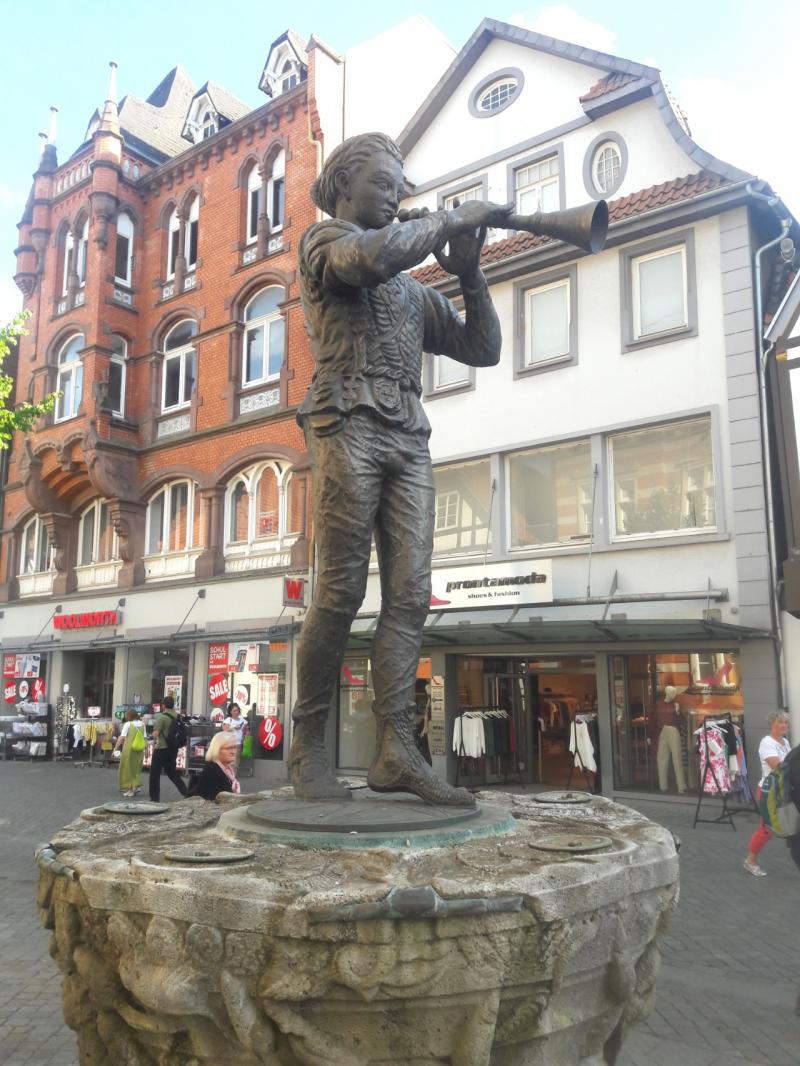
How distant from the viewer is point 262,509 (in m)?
21.2

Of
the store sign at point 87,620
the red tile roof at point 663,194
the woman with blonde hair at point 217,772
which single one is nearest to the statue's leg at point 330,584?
the woman with blonde hair at point 217,772

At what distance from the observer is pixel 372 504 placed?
376cm

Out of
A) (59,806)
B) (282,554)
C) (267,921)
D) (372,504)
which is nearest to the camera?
(267,921)

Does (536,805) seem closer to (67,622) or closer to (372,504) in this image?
(372,504)

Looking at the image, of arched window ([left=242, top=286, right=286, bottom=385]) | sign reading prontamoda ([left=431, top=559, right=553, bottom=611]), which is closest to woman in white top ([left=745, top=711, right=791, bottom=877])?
sign reading prontamoda ([left=431, top=559, right=553, bottom=611])

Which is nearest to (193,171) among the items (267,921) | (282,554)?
(282,554)

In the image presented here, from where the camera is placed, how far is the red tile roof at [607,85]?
16.2 m

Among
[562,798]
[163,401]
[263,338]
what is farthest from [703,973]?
[163,401]

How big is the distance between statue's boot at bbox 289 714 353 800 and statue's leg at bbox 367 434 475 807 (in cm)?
16

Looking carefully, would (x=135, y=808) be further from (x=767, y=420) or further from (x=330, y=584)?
(x=767, y=420)

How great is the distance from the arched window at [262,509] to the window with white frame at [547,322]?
19.7ft

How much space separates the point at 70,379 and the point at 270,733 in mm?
12023

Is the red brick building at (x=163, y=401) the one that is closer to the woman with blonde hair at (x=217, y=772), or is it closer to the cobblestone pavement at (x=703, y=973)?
the woman with blonde hair at (x=217, y=772)

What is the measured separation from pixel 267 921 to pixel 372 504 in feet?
5.86
